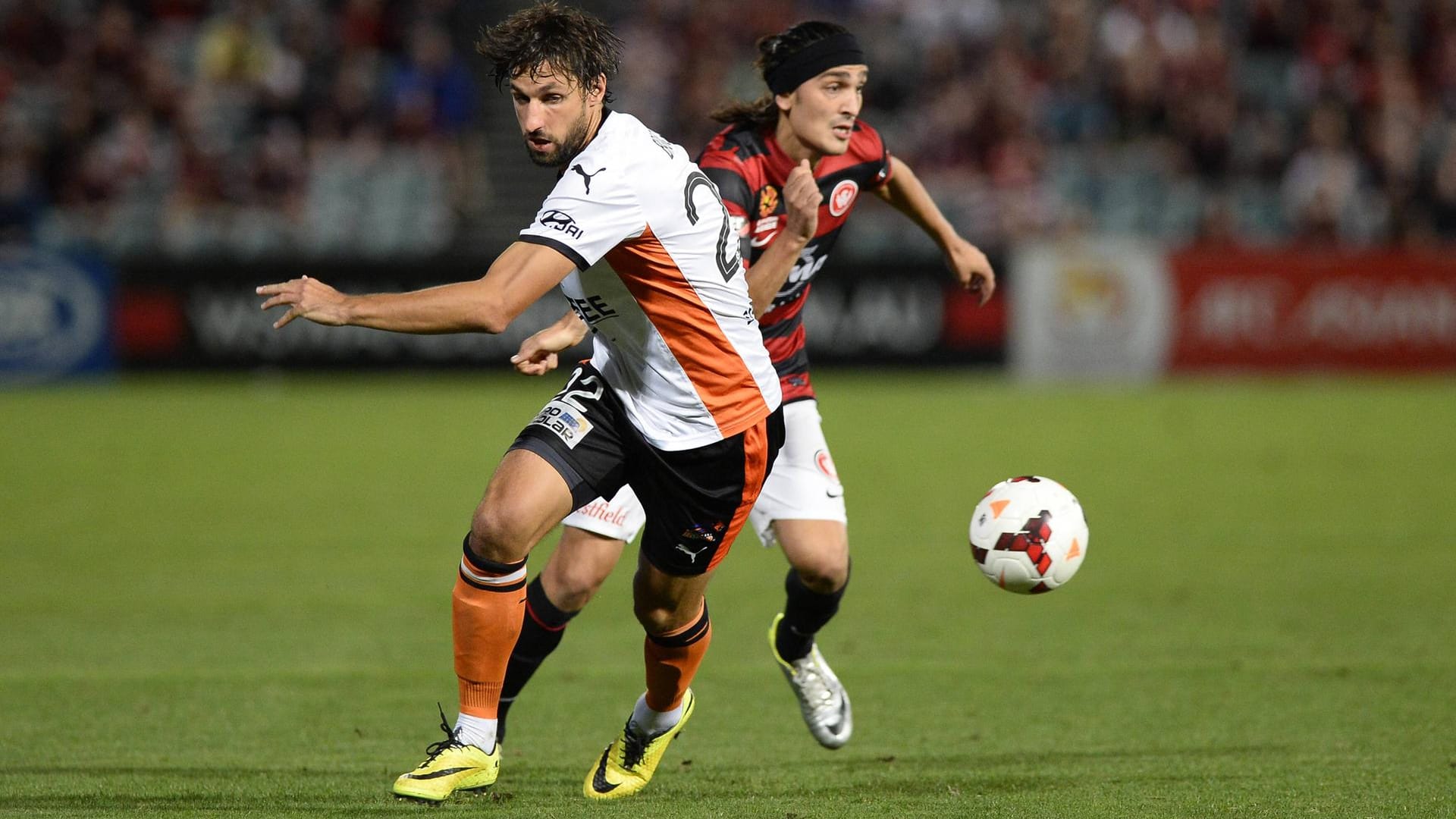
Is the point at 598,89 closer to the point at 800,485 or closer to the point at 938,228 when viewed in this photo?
the point at 800,485

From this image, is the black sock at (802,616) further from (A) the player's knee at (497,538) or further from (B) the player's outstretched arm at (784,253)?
(A) the player's knee at (497,538)

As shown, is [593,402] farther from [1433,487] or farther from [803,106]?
[1433,487]

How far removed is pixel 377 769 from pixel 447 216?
615 inches

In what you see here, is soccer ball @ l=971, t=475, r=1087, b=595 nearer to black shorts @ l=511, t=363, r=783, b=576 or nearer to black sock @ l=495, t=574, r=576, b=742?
black shorts @ l=511, t=363, r=783, b=576

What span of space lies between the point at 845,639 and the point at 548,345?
2796 mm

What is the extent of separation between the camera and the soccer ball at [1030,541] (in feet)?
17.6

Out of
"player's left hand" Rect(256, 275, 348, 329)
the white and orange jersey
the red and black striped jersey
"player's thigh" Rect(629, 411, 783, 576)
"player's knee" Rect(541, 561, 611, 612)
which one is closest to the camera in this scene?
"player's left hand" Rect(256, 275, 348, 329)

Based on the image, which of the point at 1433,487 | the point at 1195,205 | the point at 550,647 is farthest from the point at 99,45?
the point at 550,647

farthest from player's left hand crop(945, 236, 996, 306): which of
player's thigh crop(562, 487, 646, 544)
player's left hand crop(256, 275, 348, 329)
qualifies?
player's left hand crop(256, 275, 348, 329)

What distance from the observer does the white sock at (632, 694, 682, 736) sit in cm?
507

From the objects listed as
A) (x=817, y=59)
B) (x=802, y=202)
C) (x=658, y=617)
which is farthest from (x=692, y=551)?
(x=817, y=59)

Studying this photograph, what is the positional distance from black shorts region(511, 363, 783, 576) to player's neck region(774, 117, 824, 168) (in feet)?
4.18

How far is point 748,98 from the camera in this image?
19.2 m

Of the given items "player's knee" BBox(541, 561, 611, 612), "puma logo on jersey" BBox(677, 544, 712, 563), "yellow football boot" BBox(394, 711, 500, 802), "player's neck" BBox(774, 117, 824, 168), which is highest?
"player's neck" BBox(774, 117, 824, 168)
